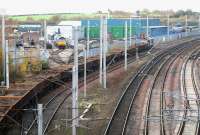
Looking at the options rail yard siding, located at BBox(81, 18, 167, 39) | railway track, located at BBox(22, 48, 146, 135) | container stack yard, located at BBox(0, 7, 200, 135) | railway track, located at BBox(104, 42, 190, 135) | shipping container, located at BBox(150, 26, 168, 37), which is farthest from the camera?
shipping container, located at BBox(150, 26, 168, 37)

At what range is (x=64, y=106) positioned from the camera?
23625 millimetres

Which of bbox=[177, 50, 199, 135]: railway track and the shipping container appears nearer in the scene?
bbox=[177, 50, 199, 135]: railway track

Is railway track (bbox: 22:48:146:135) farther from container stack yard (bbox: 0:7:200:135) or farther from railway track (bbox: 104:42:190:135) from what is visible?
railway track (bbox: 104:42:190:135)

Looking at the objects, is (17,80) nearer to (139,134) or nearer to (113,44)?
(139,134)

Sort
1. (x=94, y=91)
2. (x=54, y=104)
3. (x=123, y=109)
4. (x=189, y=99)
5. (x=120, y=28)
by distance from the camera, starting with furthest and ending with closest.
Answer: (x=120, y=28) < (x=94, y=91) < (x=54, y=104) < (x=123, y=109) < (x=189, y=99)

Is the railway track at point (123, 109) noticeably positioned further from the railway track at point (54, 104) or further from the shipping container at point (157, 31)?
the shipping container at point (157, 31)

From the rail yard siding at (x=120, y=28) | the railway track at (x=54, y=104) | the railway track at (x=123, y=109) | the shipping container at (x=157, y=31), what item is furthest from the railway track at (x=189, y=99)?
the shipping container at (x=157, y=31)

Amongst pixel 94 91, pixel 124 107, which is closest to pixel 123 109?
pixel 124 107

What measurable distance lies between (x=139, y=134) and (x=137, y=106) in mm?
5373

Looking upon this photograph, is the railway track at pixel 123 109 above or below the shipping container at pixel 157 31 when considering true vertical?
below

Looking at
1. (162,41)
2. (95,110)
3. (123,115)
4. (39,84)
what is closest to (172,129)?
(123,115)

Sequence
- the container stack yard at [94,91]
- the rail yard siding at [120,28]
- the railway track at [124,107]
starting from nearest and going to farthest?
the container stack yard at [94,91] → the railway track at [124,107] → the rail yard siding at [120,28]

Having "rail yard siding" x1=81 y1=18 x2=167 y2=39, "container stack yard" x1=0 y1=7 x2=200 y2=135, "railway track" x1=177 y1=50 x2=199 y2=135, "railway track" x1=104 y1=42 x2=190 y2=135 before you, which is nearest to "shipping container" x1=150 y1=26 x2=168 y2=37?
"rail yard siding" x1=81 y1=18 x2=167 y2=39

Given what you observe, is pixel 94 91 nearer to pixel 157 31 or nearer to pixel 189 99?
pixel 189 99
